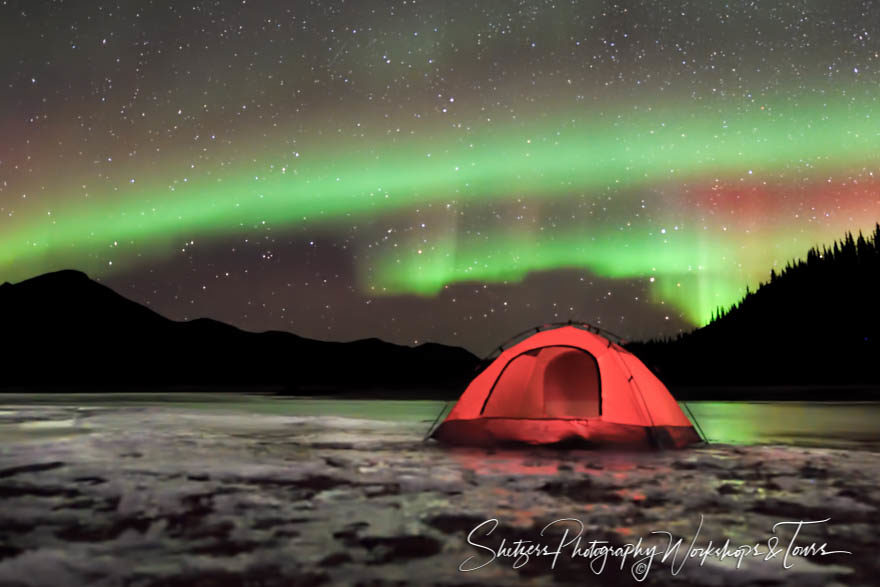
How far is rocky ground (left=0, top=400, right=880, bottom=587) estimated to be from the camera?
6062 millimetres

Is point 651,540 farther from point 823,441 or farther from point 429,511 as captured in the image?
point 823,441

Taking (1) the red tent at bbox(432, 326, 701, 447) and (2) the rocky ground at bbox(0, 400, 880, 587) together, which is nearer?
(2) the rocky ground at bbox(0, 400, 880, 587)

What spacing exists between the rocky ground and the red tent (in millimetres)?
773

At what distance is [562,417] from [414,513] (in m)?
8.22

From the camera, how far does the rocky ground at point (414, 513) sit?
6062 mm

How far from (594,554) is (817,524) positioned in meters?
2.71

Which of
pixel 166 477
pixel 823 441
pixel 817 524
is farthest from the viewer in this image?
pixel 823 441

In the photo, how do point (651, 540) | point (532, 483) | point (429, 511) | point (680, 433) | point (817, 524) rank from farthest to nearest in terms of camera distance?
point (680, 433), point (532, 483), point (429, 511), point (817, 524), point (651, 540)

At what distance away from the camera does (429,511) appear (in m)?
8.65

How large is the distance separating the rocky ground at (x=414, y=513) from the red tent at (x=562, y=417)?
2.54 ft

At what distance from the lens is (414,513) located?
8562 millimetres

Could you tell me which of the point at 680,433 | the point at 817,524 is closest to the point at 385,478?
the point at 817,524

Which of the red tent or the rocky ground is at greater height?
the red tent

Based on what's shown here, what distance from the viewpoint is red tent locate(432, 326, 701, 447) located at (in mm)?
15703
